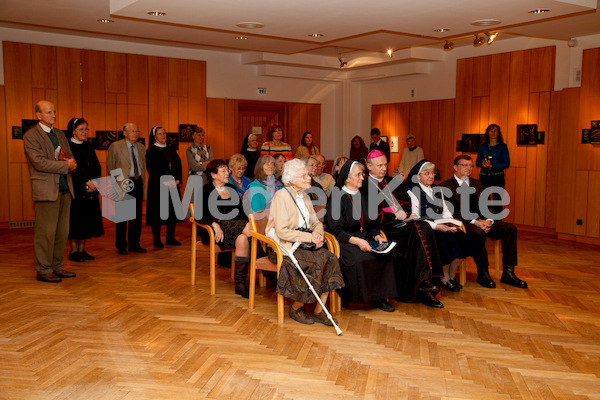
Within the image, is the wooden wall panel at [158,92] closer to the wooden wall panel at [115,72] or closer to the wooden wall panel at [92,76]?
the wooden wall panel at [115,72]

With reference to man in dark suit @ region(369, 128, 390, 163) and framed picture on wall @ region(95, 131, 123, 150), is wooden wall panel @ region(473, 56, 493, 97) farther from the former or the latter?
framed picture on wall @ region(95, 131, 123, 150)

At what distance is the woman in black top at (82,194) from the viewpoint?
262 inches

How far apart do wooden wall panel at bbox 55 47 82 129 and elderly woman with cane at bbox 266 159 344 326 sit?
22.0ft

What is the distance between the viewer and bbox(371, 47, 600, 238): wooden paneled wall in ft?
29.0

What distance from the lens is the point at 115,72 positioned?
1048cm

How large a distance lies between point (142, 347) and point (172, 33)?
6376 mm

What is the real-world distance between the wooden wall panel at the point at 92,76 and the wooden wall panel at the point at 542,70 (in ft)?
25.8

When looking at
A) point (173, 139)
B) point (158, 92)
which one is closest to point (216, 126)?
point (173, 139)

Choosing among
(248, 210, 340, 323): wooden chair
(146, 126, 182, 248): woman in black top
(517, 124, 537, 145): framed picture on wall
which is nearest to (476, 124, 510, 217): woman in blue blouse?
(517, 124, 537, 145): framed picture on wall

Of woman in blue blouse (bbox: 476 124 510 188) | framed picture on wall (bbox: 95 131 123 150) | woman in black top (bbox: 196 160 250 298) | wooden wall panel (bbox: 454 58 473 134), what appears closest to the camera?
woman in black top (bbox: 196 160 250 298)

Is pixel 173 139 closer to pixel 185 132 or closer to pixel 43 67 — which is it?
pixel 185 132

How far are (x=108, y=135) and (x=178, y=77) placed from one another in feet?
6.15

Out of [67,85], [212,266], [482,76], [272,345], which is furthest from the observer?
[482,76]

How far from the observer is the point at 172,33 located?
9.16 metres
